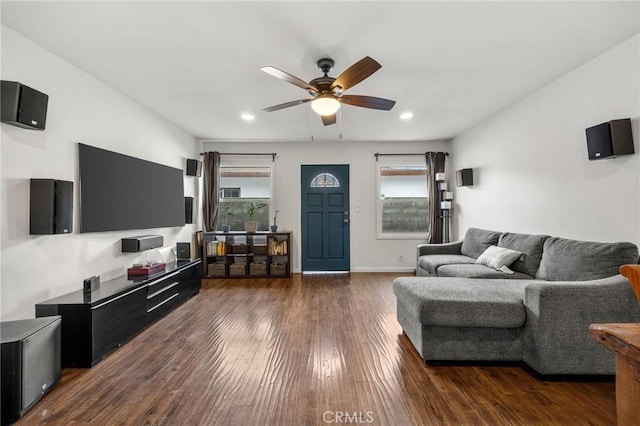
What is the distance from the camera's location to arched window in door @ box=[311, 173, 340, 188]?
5934 mm

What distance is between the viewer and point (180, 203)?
15.2 ft

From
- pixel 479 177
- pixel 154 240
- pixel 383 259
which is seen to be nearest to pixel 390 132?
pixel 479 177

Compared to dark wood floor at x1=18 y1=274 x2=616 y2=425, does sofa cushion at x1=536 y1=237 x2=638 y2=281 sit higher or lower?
higher

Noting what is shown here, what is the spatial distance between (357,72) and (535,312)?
7.25 feet

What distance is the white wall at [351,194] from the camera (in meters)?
5.90

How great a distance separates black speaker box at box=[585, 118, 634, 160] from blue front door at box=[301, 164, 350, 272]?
384 centimetres

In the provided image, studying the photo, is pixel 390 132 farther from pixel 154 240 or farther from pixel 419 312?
pixel 154 240

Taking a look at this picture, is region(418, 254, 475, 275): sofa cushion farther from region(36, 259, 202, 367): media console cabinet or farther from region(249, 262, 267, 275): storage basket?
region(36, 259, 202, 367): media console cabinet

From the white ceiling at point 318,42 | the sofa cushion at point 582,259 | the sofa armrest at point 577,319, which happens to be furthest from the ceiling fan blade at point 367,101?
the sofa cushion at point 582,259

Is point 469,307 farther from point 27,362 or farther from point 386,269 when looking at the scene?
point 386,269

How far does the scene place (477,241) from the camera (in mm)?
4293

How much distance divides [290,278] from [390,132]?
3183 millimetres

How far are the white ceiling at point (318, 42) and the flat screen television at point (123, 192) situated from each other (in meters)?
0.85

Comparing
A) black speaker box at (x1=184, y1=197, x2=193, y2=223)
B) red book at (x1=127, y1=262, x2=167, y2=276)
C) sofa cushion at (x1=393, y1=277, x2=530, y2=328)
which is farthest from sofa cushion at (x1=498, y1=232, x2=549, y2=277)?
black speaker box at (x1=184, y1=197, x2=193, y2=223)
